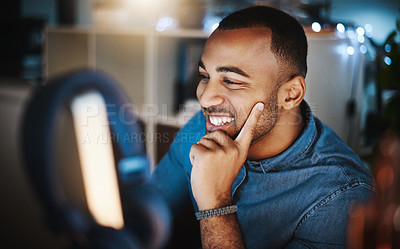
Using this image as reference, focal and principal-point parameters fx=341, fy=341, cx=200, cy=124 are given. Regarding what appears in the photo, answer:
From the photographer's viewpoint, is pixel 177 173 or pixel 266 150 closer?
pixel 266 150

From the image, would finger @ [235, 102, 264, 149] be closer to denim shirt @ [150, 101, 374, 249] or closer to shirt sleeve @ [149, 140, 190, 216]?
denim shirt @ [150, 101, 374, 249]

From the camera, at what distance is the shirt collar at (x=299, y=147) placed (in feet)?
2.24

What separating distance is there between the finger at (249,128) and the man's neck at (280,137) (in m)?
0.03

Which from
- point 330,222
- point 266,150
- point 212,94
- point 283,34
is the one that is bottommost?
point 330,222

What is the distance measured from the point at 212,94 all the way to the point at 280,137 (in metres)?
0.17

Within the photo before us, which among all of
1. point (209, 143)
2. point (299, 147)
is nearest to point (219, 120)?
point (209, 143)

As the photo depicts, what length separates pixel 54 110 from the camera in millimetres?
311

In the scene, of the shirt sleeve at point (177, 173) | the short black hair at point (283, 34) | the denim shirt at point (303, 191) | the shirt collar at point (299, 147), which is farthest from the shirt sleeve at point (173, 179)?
the short black hair at point (283, 34)

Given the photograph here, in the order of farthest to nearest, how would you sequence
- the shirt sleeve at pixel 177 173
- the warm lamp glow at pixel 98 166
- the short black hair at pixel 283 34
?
the shirt sleeve at pixel 177 173
the short black hair at pixel 283 34
the warm lamp glow at pixel 98 166

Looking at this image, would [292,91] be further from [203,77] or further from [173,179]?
[173,179]

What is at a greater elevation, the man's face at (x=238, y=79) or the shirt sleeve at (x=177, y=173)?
the man's face at (x=238, y=79)

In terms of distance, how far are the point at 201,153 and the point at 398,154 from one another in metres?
0.37

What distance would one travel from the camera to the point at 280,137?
27.3 inches

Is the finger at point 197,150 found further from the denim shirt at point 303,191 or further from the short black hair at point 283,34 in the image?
the short black hair at point 283,34
